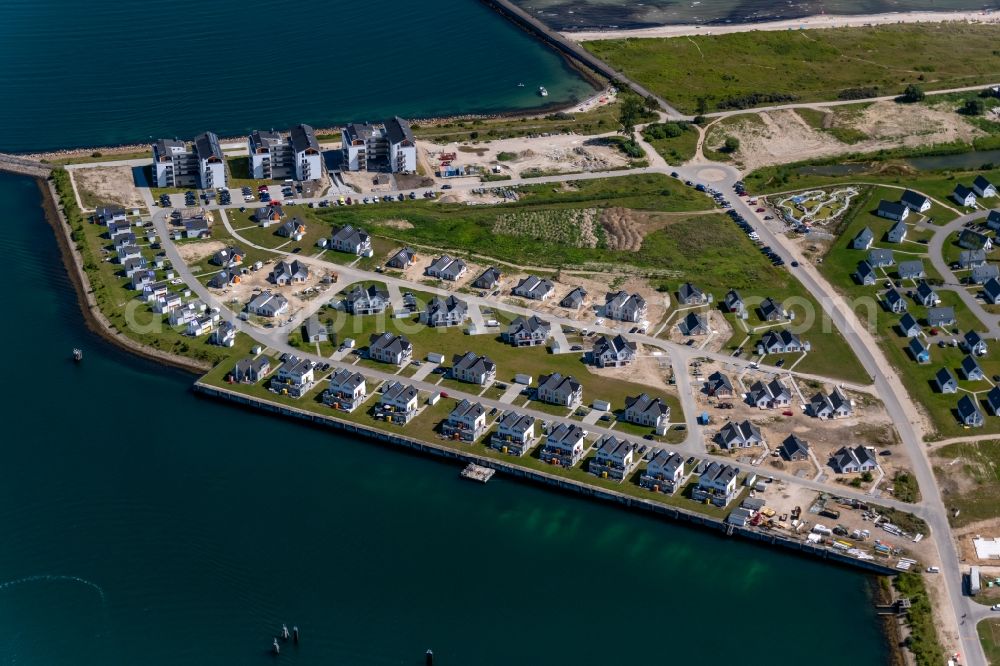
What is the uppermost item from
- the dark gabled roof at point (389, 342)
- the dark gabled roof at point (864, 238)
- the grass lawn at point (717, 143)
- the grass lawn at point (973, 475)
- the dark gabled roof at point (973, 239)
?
the grass lawn at point (717, 143)

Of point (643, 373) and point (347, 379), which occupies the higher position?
point (347, 379)

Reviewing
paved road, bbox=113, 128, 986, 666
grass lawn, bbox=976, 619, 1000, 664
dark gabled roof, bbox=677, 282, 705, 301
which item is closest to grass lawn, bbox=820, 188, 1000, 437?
paved road, bbox=113, 128, 986, 666

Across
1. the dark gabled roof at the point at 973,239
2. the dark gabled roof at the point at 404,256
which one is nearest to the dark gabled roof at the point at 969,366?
the dark gabled roof at the point at 973,239

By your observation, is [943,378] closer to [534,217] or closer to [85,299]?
[534,217]

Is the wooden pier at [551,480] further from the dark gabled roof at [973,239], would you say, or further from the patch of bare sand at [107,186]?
the dark gabled roof at [973,239]

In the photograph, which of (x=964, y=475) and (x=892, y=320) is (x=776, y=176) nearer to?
(x=892, y=320)

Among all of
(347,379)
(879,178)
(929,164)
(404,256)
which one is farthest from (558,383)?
(929,164)
